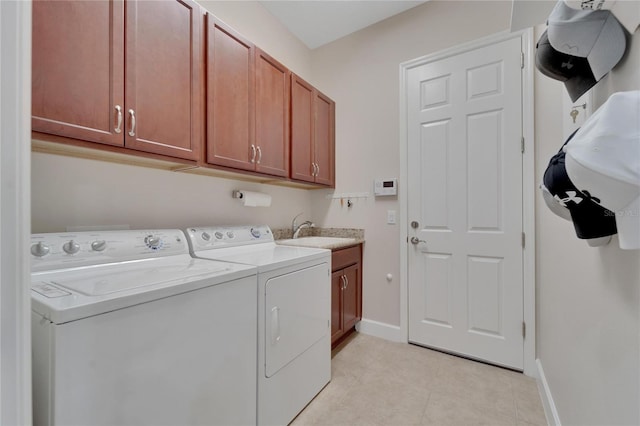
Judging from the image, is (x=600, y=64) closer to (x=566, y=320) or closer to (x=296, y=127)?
(x=566, y=320)

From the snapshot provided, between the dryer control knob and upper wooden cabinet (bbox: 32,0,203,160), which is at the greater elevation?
upper wooden cabinet (bbox: 32,0,203,160)

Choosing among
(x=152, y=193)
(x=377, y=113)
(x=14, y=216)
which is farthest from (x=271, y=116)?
(x=14, y=216)

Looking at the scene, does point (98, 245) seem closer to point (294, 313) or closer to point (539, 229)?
point (294, 313)

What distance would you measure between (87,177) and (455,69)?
8.53 feet

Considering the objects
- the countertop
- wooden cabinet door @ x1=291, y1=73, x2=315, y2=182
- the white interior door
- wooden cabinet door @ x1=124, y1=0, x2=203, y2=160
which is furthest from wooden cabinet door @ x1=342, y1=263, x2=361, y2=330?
wooden cabinet door @ x1=124, y1=0, x2=203, y2=160

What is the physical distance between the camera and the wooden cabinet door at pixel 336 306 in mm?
2133

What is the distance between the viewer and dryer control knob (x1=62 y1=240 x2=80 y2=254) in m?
1.12

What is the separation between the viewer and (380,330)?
248cm

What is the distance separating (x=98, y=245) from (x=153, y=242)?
237 millimetres

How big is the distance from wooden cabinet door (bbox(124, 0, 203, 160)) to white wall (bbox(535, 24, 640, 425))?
1.71 metres

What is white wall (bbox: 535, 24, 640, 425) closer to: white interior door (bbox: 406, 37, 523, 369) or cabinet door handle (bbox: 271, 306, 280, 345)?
white interior door (bbox: 406, 37, 523, 369)

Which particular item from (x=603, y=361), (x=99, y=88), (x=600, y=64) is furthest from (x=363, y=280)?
(x=99, y=88)

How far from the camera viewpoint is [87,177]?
1.36 metres

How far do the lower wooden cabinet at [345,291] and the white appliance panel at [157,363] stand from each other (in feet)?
3.28
